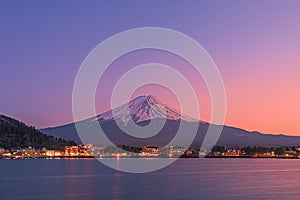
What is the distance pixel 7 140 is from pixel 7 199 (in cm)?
7920

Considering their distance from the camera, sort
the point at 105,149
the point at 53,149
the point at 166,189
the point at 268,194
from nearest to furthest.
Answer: the point at 268,194
the point at 166,189
the point at 53,149
the point at 105,149

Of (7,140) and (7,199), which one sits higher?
(7,140)

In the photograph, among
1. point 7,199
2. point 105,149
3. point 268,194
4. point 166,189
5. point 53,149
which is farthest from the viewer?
point 105,149

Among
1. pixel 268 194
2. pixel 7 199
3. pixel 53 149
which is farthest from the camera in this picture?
pixel 53 149

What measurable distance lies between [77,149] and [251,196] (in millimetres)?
87244

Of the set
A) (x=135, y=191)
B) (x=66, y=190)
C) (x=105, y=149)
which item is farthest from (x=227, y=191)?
(x=105, y=149)

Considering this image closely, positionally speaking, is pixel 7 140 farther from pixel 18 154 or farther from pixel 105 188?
pixel 105 188

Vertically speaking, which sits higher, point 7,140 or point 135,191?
point 7,140

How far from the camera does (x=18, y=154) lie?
3885 inches

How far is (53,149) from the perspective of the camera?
10662cm

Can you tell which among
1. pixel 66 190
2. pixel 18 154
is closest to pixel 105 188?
pixel 66 190

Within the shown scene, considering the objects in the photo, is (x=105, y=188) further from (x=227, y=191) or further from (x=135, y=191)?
(x=227, y=191)

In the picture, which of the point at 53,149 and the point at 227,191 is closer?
the point at 227,191

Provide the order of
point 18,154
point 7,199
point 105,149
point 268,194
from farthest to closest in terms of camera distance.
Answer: point 105,149, point 18,154, point 268,194, point 7,199
